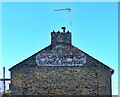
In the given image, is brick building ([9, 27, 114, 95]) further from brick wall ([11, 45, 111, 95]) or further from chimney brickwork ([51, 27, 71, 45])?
chimney brickwork ([51, 27, 71, 45])

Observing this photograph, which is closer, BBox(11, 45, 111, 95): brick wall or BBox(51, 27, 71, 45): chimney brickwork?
BBox(11, 45, 111, 95): brick wall

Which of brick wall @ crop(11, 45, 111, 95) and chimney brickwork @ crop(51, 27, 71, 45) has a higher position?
chimney brickwork @ crop(51, 27, 71, 45)

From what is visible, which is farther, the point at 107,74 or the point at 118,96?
the point at 118,96

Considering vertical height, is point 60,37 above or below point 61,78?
above

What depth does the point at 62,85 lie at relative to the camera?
20625 millimetres

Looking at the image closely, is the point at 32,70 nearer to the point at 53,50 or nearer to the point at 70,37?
the point at 53,50

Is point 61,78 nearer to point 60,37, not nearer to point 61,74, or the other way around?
point 61,74

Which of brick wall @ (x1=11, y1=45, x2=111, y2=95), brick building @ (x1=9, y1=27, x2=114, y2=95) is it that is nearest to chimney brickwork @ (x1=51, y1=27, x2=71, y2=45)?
brick building @ (x1=9, y1=27, x2=114, y2=95)

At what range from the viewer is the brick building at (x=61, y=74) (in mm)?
20547

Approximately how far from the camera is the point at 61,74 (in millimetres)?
20750

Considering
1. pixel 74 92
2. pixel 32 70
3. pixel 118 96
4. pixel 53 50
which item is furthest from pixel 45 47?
pixel 118 96

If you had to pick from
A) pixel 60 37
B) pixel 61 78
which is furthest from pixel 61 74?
pixel 60 37

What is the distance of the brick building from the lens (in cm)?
2055

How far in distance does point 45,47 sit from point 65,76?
2.92 meters
